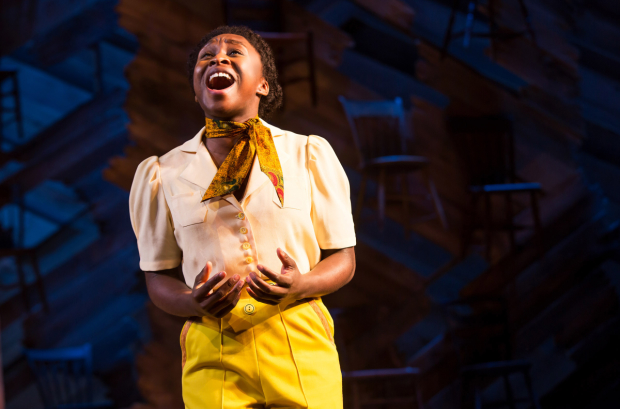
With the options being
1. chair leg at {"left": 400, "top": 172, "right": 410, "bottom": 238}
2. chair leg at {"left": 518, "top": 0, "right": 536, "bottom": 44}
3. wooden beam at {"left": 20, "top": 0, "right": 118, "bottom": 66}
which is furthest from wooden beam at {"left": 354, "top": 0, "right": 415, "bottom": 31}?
wooden beam at {"left": 20, "top": 0, "right": 118, "bottom": 66}

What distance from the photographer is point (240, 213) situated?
1.08 meters

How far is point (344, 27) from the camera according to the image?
3689 mm

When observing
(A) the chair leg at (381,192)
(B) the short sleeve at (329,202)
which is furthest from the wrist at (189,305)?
(A) the chair leg at (381,192)

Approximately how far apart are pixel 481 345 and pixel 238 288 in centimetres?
275

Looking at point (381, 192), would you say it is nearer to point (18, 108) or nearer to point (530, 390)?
point (530, 390)

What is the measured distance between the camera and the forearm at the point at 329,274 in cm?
104

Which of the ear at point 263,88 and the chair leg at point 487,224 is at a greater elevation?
the ear at point 263,88

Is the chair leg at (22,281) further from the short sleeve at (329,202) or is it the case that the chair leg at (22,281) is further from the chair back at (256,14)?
the short sleeve at (329,202)

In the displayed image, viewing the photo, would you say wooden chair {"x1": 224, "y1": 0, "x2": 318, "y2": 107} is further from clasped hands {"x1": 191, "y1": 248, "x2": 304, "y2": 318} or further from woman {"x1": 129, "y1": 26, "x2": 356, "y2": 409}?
clasped hands {"x1": 191, "y1": 248, "x2": 304, "y2": 318}

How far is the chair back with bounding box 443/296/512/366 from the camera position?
3.36 meters

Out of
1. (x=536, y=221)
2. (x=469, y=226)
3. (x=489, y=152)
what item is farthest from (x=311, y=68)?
(x=536, y=221)

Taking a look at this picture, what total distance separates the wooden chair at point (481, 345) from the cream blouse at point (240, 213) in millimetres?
2393

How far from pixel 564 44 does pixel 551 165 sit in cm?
74

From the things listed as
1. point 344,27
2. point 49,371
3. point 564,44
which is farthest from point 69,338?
point 564,44
